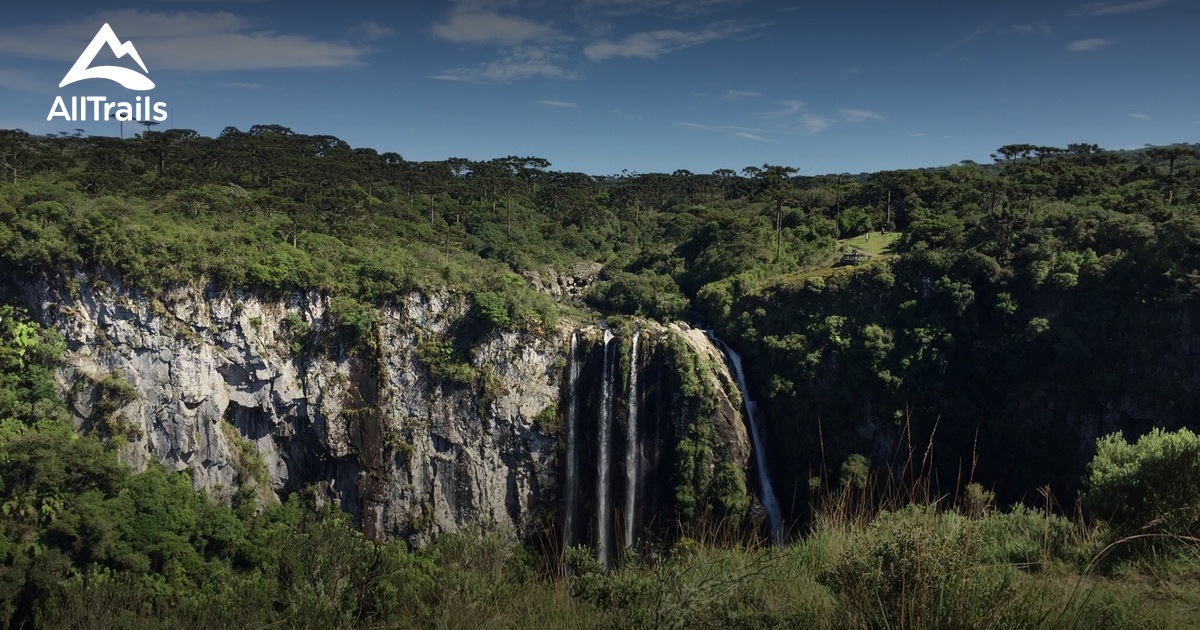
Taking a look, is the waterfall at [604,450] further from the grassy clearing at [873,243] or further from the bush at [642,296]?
the grassy clearing at [873,243]

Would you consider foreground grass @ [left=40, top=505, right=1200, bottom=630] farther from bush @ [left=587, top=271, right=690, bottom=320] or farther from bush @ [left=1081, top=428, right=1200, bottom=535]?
bush @ [left=587, top=271, right=690, bottom=320]

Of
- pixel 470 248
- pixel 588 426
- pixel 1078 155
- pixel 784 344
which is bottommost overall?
pixel 588 426

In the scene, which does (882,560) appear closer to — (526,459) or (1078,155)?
(526,459)

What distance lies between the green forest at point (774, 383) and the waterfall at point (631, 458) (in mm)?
4145

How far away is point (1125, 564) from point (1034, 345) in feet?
77.7

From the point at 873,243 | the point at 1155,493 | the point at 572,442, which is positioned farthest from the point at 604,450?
the point at 1155,493

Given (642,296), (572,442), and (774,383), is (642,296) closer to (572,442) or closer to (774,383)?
(774,383)

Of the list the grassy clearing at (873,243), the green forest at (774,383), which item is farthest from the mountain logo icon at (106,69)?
the grassy clearing at (873,243)

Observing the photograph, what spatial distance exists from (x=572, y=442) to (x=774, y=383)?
8.82 metres

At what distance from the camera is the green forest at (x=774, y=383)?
4.73m

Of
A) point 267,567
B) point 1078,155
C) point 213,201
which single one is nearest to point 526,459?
point 267,567

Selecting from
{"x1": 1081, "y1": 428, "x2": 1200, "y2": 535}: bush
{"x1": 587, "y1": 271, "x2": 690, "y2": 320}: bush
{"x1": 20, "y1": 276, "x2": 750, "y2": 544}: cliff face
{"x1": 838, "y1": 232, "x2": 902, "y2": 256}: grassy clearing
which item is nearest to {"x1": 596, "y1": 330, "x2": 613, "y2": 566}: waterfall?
{"x1": 20, "y1": 276, "x2": 750, "y2": 544}: cliff face

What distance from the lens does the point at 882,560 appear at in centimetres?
396

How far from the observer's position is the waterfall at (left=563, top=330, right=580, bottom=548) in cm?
2706
